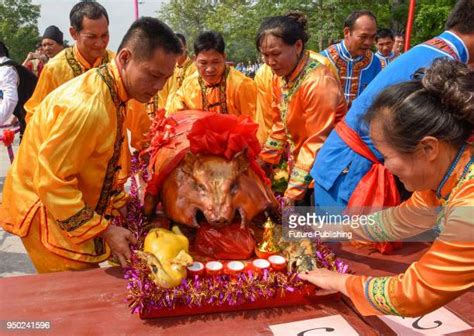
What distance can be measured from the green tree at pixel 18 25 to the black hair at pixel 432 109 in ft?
58.8

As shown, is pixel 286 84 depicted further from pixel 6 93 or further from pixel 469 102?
pixel 6 93

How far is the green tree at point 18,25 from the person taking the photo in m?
18.7

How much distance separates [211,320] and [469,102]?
1.01 meters

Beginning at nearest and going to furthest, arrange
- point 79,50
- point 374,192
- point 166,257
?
point 166,257, point 374,192, point 79,50

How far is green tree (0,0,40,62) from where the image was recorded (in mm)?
18672

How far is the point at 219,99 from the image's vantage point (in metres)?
3.64

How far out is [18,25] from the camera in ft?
68.8

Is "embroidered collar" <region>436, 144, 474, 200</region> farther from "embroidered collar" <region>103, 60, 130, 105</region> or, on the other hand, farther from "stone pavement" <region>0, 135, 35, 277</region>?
"stone pavement" <region>0, 135, 35, 277</region>

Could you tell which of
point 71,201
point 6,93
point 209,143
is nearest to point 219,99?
point 6,93

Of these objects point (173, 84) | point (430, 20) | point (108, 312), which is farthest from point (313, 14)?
point (108, 312)

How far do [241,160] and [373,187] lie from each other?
0.61 metres

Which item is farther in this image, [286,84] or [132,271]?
[286,84]

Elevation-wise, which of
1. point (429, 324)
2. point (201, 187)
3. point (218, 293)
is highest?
point (201, 187)

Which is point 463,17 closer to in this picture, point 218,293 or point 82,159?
point 218,293
